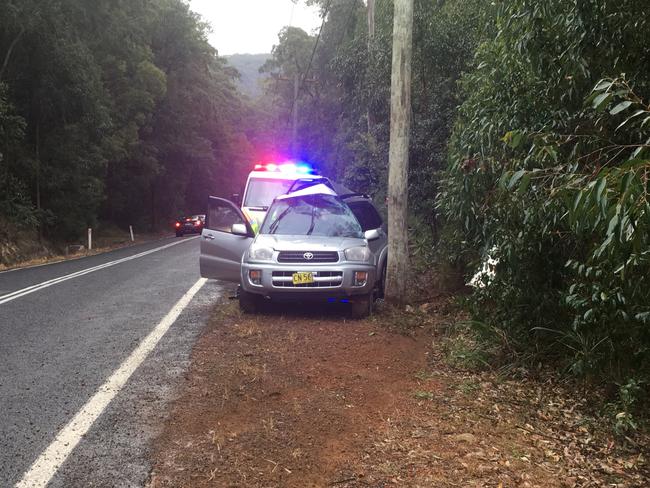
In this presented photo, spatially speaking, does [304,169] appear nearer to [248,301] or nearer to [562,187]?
[248,301]

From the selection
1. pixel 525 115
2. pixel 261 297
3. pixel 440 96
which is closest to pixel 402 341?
pixel 261 297

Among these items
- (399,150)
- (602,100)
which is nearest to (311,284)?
(399,150)

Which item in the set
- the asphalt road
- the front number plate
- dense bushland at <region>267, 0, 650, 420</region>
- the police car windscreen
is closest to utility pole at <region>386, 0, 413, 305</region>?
dense bushland at <region>267, 0, 650, 420</region>

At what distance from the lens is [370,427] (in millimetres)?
4395

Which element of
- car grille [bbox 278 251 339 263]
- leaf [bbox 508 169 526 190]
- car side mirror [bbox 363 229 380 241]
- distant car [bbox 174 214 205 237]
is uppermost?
leaf [bbox 508 169 526 190]

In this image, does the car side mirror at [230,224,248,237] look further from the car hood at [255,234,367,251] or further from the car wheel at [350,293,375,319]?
the car wheel at [350,293,375,319]

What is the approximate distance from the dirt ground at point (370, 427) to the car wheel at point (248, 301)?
158 cm

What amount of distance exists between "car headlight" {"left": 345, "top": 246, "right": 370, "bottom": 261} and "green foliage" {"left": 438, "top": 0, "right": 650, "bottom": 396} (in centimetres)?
194

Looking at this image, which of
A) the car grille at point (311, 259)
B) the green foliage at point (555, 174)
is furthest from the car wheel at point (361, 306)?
the green foliage at point (555, 174)

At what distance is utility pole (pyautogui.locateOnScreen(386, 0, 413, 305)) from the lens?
27.8 feet

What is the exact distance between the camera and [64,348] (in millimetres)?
6555

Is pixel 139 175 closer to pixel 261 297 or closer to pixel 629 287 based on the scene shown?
pixel 261 297

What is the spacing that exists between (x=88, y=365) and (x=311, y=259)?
3187 mm

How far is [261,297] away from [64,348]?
282 centimetres
